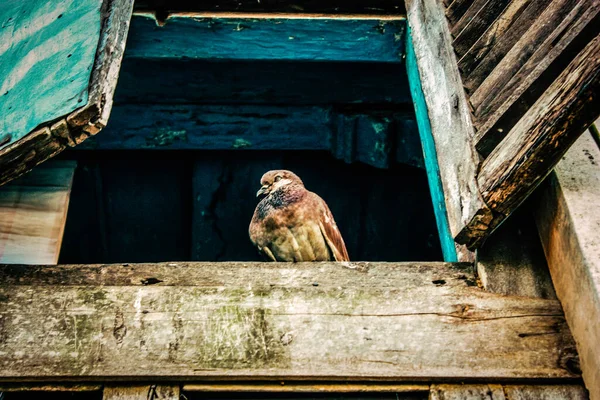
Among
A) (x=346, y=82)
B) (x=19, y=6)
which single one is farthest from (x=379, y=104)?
(x=19, y=6)

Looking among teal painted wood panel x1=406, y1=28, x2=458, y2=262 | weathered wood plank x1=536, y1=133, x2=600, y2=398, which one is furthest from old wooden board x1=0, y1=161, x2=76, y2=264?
weathered wood plank x1=536, y1=133, x2=600, y2=398

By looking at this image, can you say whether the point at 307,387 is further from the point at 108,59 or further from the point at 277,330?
the point at 108,59

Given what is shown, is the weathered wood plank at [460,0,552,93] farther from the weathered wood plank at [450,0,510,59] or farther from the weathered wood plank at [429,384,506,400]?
the weathered wood plank at [429,384,506,400]

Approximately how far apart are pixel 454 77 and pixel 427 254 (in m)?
1.45

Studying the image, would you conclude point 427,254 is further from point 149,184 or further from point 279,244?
point 149,184

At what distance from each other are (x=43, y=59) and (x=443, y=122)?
117 cm

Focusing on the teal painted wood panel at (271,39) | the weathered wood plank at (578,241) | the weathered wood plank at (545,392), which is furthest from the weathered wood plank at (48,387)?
the teal painted wood panel at (271,39)

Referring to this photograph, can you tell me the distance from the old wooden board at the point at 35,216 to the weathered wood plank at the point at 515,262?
133 centimetres

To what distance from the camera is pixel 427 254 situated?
3201 mm

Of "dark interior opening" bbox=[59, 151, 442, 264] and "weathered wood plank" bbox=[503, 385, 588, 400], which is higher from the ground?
"weathered wood plank" bbox=[503, 385, 588, 400]

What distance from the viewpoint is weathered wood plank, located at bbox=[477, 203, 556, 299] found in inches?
64.9

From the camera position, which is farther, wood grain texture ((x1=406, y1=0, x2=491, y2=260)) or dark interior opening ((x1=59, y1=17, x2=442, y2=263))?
dark interior opening ((x1=59, y1=17, x2=442, y2=263))

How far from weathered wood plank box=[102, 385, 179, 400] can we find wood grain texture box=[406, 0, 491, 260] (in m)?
0.77

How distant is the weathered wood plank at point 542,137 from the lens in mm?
1396
